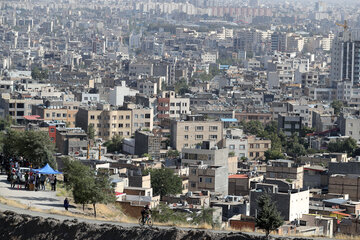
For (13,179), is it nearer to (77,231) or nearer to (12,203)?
(12,203)

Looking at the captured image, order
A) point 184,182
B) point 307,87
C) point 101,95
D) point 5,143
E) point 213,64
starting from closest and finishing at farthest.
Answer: point 5,143 → point 184,182 → point 101,95 → point 307,87 → point 213,64

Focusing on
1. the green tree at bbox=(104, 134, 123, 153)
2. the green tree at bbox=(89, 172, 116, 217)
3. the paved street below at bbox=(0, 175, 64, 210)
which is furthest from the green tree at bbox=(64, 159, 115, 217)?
the green tree at bbox=(104, 134, 123, 153)

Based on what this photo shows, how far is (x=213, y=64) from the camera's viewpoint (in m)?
127

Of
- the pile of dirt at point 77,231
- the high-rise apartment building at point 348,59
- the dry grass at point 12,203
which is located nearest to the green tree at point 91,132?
the dry grass at point 12,203

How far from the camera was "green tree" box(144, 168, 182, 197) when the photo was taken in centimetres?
2781

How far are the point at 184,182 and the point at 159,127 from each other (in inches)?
764

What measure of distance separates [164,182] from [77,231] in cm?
1340

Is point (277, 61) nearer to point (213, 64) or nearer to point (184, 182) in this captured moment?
point (213, 64)

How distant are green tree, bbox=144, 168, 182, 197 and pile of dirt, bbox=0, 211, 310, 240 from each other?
12.3m

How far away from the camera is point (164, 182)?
91.9 ft

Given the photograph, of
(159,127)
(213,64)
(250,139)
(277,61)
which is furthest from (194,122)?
(213,64)

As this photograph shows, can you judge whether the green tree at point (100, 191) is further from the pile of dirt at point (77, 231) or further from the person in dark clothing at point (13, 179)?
the pile of dirt at point (77, 231)

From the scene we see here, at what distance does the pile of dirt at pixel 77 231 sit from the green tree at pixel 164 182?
12265mm

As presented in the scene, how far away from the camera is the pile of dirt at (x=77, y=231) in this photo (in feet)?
45.7
